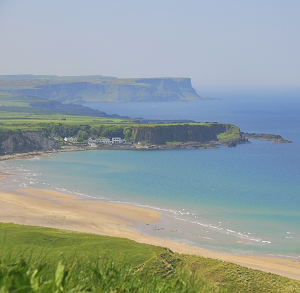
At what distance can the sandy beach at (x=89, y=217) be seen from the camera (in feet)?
110

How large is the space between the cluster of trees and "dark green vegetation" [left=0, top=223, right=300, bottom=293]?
71.7m

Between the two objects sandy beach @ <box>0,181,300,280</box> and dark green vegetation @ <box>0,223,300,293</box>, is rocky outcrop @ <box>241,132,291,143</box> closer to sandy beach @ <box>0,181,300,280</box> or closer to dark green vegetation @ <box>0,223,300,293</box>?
sandy beach @ <box>0,181,300,280</box>

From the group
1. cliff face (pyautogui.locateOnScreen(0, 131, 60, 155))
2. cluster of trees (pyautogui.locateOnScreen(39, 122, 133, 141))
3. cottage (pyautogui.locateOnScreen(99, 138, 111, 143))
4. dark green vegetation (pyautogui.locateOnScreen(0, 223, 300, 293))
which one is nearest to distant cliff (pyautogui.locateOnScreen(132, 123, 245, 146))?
cluster of trees (pyautogui.locateOnScreen(39, 122, 133, 141))

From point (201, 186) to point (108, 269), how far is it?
170 feet

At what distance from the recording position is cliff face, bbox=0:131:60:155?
8932 centimetres

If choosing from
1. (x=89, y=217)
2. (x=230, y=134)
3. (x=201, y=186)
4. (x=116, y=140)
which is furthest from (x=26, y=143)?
(x=230, y=134)

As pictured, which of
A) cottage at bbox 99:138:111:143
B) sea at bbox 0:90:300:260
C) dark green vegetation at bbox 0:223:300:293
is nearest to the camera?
dark green vegetation at bbox 0:223:300:293

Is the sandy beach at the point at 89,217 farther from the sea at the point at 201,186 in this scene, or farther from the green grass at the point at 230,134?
the green grass at the point at 230,134

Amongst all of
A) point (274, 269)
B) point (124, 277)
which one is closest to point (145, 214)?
point (274, 269)

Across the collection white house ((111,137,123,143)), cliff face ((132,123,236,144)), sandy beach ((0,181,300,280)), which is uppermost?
cliff face ((132,123,236,144))

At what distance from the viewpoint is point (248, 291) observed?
23359 millimetres

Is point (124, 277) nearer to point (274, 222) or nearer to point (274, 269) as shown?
point (274, 269)

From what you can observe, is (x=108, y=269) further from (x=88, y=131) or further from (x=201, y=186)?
(x=88, y=131)

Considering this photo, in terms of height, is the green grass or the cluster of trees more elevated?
the green grass
